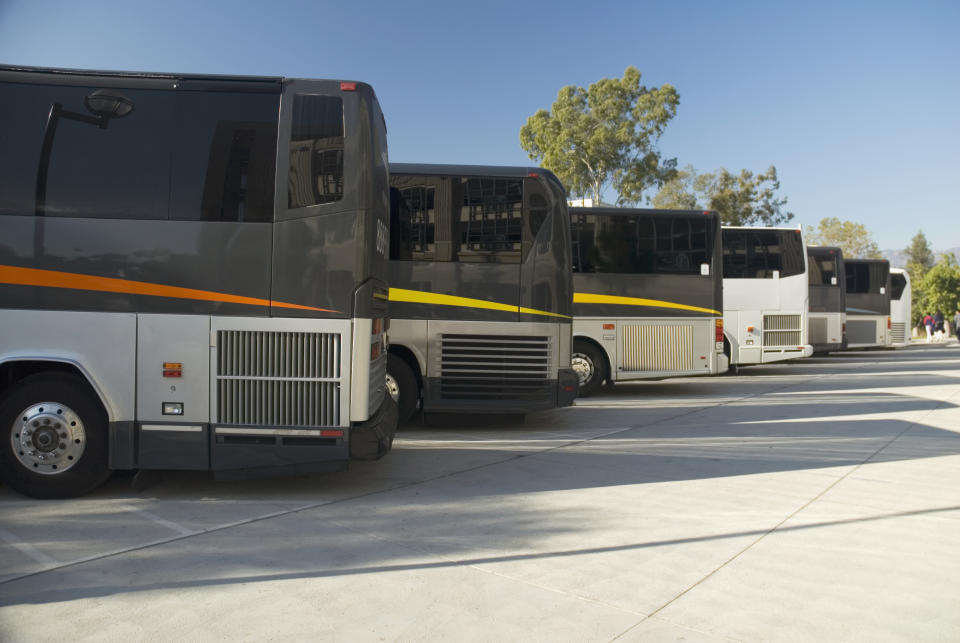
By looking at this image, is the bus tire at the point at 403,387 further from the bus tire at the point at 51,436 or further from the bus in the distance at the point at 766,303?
the bus in the distance at the point at 766,303

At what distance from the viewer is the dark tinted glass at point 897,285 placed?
2720 centimetres

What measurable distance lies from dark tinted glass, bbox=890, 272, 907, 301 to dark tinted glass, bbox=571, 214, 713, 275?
1798cm

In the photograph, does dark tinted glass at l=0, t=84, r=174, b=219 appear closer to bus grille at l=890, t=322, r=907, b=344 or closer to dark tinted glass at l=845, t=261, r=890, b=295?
dark tinted glass at l=845, t=261, r=890, b=295

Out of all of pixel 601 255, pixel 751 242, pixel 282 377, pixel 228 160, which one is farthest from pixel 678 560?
pixel 751 242

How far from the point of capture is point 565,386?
9125 mm

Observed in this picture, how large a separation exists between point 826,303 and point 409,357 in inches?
644

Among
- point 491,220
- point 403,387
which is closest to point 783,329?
point 491,220

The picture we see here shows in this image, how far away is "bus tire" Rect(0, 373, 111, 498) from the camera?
18.6 ft

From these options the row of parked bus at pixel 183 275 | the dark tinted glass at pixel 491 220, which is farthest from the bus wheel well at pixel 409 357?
the row of parked bus at pixel 183 275

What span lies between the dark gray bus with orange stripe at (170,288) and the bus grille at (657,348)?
26.0 ft

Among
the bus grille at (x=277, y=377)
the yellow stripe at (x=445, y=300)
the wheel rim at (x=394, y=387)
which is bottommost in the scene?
the wheel rim at (x=394, y=387)

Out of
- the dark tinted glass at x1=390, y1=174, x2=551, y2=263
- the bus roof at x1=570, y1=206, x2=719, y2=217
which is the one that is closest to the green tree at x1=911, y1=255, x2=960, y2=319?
the bus roof at x1=570, y1=206, x2=719, y2=217

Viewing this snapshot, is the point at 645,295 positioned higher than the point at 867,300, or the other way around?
the point at 867,300

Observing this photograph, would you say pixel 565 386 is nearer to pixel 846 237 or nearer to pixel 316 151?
pixel 316 151
